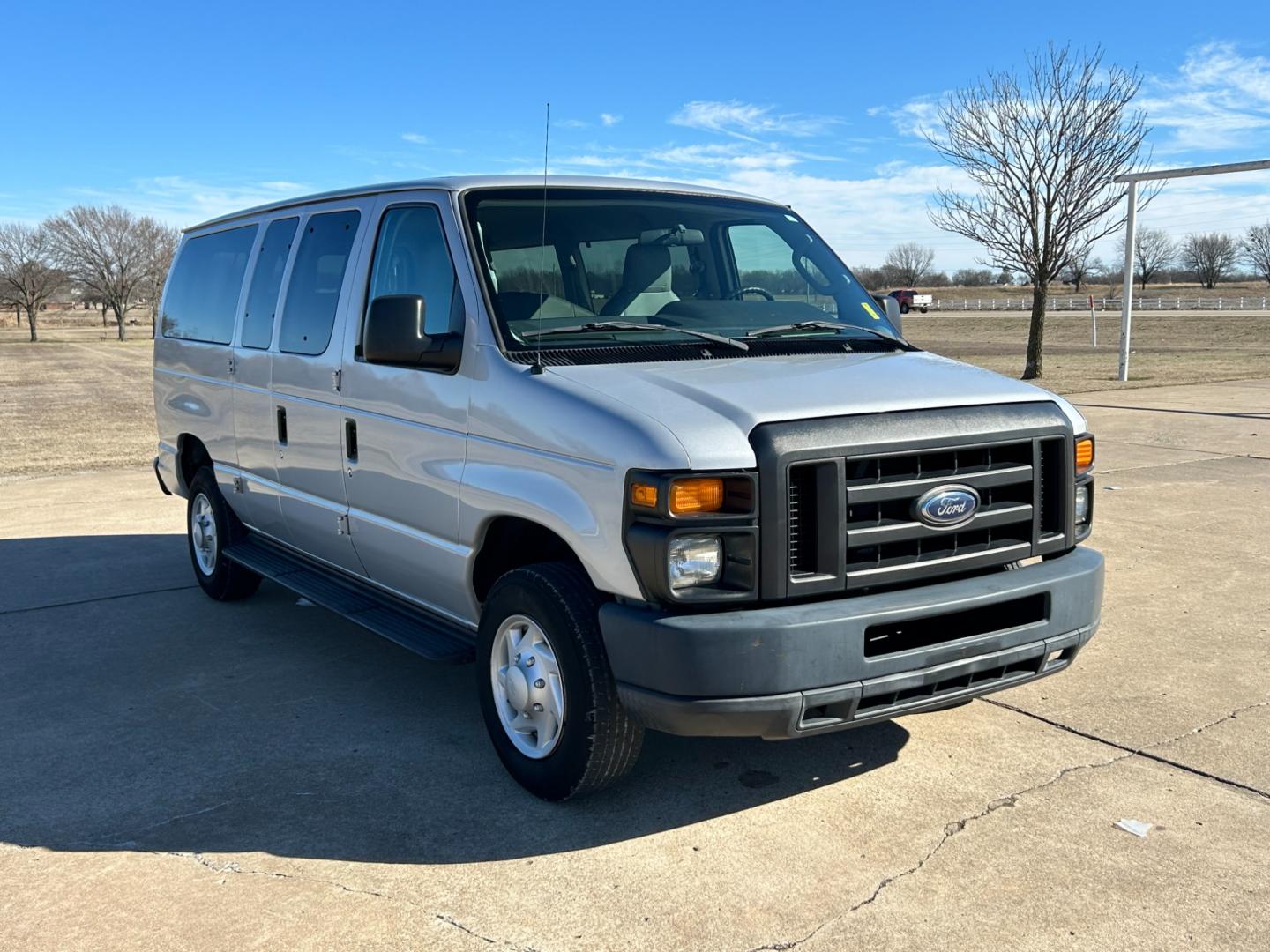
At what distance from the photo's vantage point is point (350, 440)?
4961 millimetres

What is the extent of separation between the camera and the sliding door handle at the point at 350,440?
493 cm

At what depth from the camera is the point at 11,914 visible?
3305mm

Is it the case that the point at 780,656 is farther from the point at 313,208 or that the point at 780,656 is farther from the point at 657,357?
the point at 313,208

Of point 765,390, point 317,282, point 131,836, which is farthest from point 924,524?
point 317,282

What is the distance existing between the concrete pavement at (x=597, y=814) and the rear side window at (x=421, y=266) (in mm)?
1692

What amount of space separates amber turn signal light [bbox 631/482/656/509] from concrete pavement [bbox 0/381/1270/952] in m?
1.13

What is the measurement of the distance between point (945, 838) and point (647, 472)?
1552 millimetres

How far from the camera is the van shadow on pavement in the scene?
3812 millimetres

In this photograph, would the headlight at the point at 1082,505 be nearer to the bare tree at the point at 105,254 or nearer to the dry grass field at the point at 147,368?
the dry grass field at the point at 147,368

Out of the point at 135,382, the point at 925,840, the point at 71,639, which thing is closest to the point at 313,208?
the point at 71,639

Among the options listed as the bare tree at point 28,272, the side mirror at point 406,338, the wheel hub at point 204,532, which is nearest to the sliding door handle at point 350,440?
the side mirror at point 406,338

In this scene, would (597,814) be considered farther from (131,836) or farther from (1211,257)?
(1211,257)

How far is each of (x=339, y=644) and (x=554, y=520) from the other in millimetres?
2656

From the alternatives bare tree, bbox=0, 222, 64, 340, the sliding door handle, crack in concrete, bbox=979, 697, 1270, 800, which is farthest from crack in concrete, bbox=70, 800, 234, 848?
bare tree, bbox=0, 222, 64, 340
